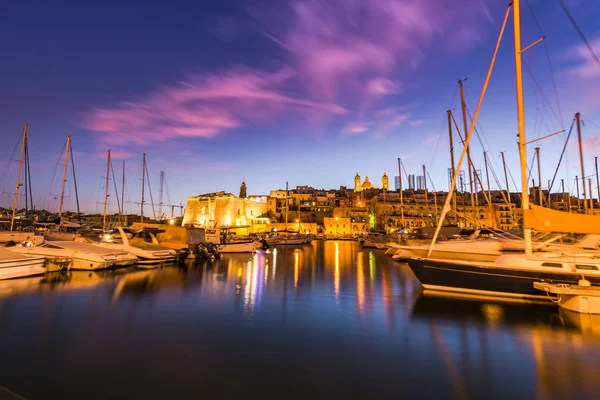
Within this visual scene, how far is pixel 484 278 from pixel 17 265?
2268 cm

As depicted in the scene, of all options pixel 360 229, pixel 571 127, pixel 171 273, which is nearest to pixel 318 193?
pixel 360 229

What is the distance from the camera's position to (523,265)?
12305mm

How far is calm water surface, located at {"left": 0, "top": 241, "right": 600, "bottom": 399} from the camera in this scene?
6070 millimetres

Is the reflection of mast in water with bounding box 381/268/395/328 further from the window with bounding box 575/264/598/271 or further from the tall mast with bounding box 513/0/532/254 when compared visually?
the window with bounding box 575/264/598/271

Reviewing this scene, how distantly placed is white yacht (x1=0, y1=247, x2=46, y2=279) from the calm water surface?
1.98 meters

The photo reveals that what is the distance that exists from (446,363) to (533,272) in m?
7.48

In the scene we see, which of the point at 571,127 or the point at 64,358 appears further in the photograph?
the point at 571,127

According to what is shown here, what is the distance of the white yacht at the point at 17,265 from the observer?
1595 cm

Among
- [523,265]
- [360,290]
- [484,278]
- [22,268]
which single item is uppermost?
[523,265]

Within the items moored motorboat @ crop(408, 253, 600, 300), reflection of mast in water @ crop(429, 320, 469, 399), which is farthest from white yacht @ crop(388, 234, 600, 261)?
reflection of mast in water @ crop(429, 320, 469, 399)

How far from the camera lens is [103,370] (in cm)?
665

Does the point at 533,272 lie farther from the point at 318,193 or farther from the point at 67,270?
the point at 318,193

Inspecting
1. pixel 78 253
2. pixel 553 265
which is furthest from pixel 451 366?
pixel 78 253

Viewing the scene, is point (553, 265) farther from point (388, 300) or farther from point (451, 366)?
point (451, 366)
